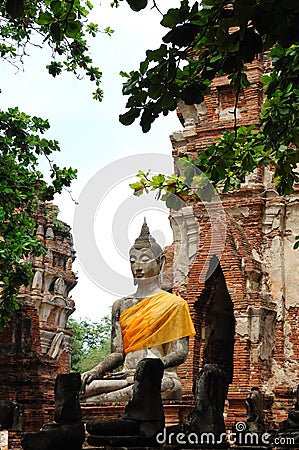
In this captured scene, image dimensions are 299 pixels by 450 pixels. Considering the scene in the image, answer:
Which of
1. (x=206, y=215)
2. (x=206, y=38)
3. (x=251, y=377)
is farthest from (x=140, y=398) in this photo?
(x=206, y=215)

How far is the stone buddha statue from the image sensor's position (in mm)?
7609

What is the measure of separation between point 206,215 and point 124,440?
743cm

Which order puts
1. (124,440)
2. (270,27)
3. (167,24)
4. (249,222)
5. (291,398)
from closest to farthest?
(270,27) < (167,24) < (124,440) < (291,398) < (249,222)

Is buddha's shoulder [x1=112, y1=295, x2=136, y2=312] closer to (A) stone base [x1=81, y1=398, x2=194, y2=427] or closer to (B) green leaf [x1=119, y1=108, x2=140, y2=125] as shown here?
(A) stone base [x1=81, y1=398, x2=194, y2=427]

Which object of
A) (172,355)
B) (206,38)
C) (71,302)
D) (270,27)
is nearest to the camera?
(270,27)

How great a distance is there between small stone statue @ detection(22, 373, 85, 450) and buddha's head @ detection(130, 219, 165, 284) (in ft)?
9.32

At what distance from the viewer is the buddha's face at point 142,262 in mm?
7945

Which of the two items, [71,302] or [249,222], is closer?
[249,222]

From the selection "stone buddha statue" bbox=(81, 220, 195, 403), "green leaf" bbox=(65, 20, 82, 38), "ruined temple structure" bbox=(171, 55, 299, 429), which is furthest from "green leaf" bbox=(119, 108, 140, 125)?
"ruined temple structure" bbox=(171, 55, 299, 429)

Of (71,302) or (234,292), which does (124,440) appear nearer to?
(234,292)

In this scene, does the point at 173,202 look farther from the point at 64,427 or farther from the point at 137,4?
the point at 137,4

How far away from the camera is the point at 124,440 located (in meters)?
5.01

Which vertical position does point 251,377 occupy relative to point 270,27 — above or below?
below

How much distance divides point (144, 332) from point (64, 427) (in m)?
2.77
